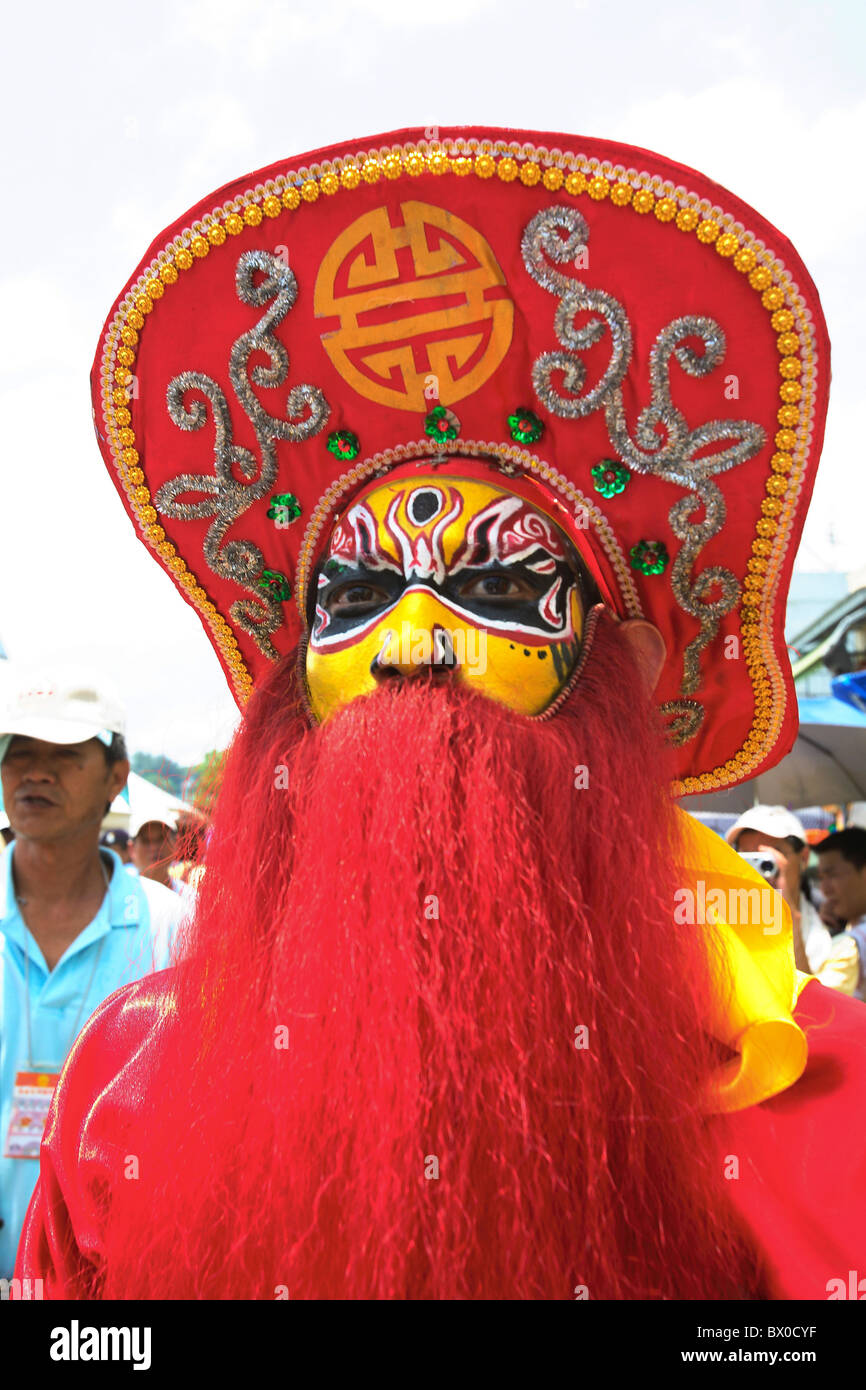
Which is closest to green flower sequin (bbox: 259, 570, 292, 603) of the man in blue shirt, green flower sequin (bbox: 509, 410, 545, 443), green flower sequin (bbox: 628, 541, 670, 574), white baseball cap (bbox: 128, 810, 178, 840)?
green flower sequin (bbox: 509, 410, 545, 443)

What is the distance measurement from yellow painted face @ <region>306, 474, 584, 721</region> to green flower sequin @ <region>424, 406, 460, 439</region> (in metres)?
0.10

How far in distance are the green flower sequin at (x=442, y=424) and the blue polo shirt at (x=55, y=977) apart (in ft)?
3.92

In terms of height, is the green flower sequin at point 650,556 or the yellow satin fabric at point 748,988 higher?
the green flower sequin at point 650,556

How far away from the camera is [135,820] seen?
5.59 metres

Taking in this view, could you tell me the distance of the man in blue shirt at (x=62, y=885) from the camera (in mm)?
2404

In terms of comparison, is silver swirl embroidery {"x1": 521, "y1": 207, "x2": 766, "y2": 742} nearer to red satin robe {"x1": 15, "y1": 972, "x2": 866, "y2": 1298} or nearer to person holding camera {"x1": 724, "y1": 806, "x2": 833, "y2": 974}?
red satin robe {"x1": 15, "y1": 972, "x2": 866, "y2": 1298}

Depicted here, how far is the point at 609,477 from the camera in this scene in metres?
1.70

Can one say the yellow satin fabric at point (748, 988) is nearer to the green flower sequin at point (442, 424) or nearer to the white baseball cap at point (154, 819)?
the green flower sequin at point (442, 424)

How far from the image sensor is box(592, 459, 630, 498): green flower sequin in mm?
1691

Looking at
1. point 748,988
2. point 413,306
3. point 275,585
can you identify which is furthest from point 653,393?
point 748,988

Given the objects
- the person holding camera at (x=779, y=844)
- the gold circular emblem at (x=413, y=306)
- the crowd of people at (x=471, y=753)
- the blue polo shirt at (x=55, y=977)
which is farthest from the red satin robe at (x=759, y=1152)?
the person holding camera at (x=779, y=844)

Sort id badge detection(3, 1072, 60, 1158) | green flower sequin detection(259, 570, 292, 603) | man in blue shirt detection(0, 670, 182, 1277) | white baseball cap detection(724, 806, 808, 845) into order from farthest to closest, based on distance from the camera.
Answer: white baseball cap detection(724, 806, 808, 845), man in blue shirt detection(0, 670, 182, 1277), id badge detection(3, 1072, 60, 1158), green flower sequin detection(259, 570, 292, 603)

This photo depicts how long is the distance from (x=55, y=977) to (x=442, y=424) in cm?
164

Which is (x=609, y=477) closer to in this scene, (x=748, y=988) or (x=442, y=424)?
(x=442, y=424)
